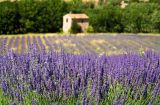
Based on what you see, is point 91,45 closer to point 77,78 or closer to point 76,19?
point 76,19

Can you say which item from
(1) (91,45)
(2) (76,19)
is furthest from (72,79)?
(2) (76,19)

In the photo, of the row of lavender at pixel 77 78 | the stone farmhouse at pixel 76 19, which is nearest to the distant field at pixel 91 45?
the row of lavender at pixel 77 78

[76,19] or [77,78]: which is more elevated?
[77,78]

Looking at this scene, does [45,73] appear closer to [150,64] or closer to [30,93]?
[30,93]

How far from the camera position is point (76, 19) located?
35125 millimetres

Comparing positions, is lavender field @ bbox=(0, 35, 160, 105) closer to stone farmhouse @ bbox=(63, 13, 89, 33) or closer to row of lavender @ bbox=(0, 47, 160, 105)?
row of lavender @ bbox=(0, 47, 160, 105)

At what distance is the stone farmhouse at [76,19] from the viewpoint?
3403cm

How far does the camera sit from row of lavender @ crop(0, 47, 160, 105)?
3137 millimetres

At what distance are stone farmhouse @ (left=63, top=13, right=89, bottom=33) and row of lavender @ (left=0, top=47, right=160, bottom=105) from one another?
30.4 m

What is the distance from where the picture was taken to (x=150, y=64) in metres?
3.72

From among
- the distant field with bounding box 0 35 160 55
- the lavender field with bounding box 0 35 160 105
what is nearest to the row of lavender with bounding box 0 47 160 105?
the lavender field with bounding box 0 35 160 105

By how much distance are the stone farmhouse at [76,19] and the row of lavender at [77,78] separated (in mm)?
30388

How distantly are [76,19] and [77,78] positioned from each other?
3206 cm

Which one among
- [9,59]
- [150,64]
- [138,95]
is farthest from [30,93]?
[150,64]
